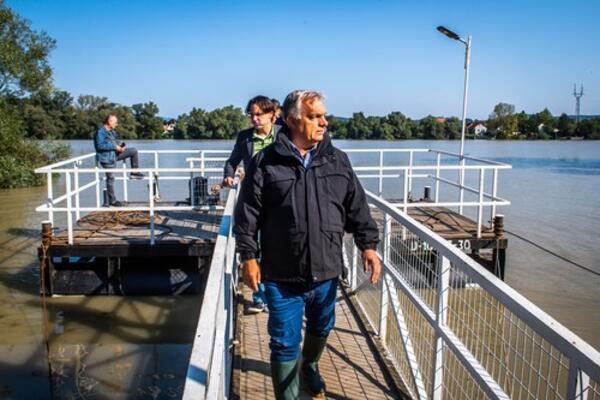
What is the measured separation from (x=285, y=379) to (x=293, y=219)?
81 centimetres

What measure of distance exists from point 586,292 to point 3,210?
51.4 feet

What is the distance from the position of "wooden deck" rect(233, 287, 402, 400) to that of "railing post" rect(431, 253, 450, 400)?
0.37 metres

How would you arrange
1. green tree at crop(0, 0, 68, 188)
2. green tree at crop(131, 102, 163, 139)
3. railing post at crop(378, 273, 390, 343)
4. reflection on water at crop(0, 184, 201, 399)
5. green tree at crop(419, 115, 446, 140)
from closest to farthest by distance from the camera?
railing post at crop(378, 273, 390, 343) < reflection on water at crop(0, 184, 201, 399) < green tree at crop(0, 0, 68, 188) < green tree at crop(131, 102, 163, 139) < green tree at crop(419, 115, 446, 140)

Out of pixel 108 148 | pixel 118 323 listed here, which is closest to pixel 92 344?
pixel 118 323

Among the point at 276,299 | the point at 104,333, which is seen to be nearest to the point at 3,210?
the point at 104,333

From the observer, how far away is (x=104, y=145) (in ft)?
31.6

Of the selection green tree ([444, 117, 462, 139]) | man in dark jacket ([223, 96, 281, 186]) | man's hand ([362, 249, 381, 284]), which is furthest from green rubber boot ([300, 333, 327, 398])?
green tree ([444, 117, 462, 139])

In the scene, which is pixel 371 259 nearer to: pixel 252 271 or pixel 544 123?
pixel 252 271

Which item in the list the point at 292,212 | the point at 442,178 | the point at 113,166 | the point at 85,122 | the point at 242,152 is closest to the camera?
the point at 292,212

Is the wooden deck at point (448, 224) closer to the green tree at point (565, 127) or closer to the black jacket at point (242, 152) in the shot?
the black jacket at point (242, 152)

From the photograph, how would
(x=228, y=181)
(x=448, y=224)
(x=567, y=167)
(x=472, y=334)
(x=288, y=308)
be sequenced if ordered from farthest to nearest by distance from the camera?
(x=567, y=167)
(x=448, y=224)
(x=228, y=181)
(x=472, y=334)
(x=288, y=308)

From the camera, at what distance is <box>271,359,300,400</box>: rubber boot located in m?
2.78

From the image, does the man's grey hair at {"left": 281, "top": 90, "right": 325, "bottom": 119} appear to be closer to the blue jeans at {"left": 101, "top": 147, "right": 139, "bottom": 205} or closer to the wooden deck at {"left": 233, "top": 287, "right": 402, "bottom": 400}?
the wooden deck at {"left": 233, "top": 287, "right": 402, "bottom": 400}

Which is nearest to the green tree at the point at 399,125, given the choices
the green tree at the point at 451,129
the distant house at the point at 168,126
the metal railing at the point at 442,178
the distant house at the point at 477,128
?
the green tree at the point at 451,129
